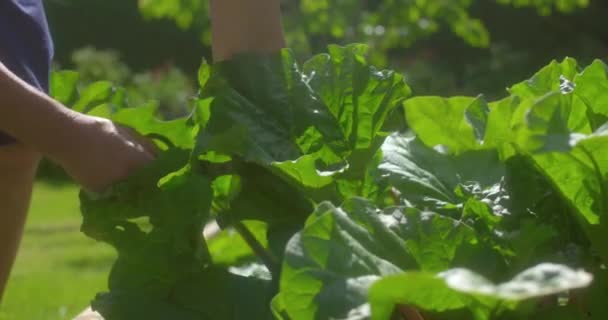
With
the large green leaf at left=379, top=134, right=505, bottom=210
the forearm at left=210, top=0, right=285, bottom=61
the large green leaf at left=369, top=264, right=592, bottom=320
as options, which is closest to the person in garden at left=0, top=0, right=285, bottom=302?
the forearm at left=210, top=0, right=285, bottom=61

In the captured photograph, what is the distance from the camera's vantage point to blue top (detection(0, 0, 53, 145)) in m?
1.95

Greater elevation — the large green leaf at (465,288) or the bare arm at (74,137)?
the large green leaf at (465,288)

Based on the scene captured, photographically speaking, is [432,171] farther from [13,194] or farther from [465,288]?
[13,194]

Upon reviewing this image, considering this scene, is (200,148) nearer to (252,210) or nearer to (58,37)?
(252,210)

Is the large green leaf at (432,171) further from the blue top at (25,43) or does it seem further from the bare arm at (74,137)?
the blue top at (25,43)

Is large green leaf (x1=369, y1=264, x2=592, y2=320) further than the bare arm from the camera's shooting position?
No

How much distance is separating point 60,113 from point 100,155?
0.09 m

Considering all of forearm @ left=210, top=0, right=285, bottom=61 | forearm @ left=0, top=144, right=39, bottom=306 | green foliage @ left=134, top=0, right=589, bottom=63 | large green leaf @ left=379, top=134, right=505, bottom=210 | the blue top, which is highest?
forearm @ left=210, top=0, right=285, bottom=61

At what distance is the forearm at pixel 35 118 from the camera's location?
1315 mm

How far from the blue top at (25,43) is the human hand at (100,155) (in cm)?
68

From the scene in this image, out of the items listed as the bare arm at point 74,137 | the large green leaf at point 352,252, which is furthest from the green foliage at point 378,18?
the large green leaf at point 352,252

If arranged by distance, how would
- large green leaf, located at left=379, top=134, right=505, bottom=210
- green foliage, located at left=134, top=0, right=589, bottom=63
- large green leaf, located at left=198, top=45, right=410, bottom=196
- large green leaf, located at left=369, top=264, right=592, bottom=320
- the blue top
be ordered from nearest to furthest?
large green leaf, located at left=369, top=264, right=592, bottom=320
large green leaf, located at left=379, top=134, right=505, bottom=210
large green leaf, located at left=198, top=45, right=410, bottom=196
the blue top
green foliage, located at left=134, top=0, right=589, bottom=63

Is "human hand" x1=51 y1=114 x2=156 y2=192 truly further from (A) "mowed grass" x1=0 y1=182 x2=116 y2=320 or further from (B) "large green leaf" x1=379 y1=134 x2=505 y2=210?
(A) "mowed grass" x1=0 y1=182 x2=116 y2=320

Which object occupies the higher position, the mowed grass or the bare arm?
the bare arm
